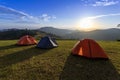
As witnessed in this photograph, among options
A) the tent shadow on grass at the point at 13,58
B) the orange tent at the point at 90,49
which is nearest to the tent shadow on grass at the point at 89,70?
the orange tent at the point at 90,49

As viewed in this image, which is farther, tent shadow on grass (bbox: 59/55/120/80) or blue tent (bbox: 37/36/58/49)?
blue tent (bbox: 37/36/58/49)

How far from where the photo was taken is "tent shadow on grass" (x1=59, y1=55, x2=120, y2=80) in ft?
29.4

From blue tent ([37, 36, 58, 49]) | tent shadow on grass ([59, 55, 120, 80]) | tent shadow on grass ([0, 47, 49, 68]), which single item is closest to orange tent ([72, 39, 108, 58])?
tent shadow on grass ([59, 55, 120, 80])

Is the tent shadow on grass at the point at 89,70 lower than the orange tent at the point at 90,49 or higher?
lower

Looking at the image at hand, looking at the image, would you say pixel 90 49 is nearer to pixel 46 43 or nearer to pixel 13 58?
pixel 13 58

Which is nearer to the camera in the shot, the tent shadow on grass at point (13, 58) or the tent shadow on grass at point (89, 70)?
the tent shadow on grass at point (89, 70)

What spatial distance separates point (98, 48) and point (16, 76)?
306 inches

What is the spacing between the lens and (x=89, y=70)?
10164mm

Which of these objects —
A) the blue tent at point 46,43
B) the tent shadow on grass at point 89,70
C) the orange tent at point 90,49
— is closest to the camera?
the tent shadow on grass at point 89,70

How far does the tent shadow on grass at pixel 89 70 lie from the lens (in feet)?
29.4

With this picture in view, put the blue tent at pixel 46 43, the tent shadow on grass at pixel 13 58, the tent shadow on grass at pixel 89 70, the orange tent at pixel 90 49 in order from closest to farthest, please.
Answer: the tent shadow on grass at pixel 89 70 → the tent shadow on grass at pixel 13 58 → the orange tent at pixel 90 49 → the blue tent at pixel 46 43

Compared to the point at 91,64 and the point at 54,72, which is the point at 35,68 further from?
the point at 91,64

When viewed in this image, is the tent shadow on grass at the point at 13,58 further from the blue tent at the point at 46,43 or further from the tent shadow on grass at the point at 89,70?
the tent shadow on grass at the point at 89,70

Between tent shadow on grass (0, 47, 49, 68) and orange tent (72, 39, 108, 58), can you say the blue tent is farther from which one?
orange tent (72, 39, 108, 58)
